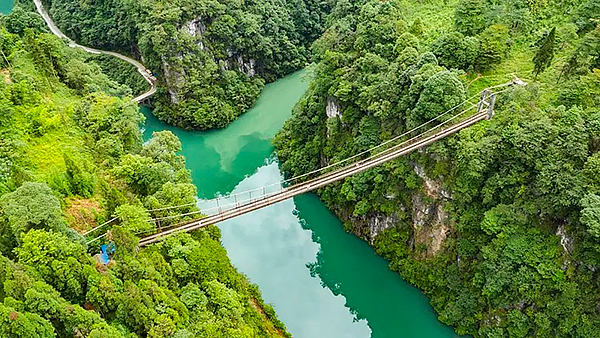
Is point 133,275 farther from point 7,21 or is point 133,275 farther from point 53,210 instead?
point 7,21

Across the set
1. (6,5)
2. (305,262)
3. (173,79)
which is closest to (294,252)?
(305,262)

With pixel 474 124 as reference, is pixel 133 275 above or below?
below

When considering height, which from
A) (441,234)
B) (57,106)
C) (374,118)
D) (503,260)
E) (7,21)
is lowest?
(503,260)

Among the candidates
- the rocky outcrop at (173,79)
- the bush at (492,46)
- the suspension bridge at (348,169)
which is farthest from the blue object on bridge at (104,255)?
the rocky outcrop at (173,79)

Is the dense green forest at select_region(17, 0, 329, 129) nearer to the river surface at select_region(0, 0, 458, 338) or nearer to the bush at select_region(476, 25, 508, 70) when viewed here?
the river surface at select_region(0, 0, 458, 338)

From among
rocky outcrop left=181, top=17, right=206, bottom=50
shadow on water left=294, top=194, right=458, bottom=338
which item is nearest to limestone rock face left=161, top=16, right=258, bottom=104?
rocky outcrop left=181, top=17, right=206, bottom=50

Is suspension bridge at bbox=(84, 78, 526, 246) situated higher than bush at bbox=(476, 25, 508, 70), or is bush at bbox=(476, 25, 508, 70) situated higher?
bush at bbox=(476, 25, 508, 70)

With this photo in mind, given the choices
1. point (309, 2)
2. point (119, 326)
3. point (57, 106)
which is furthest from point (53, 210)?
point (309, 2)
